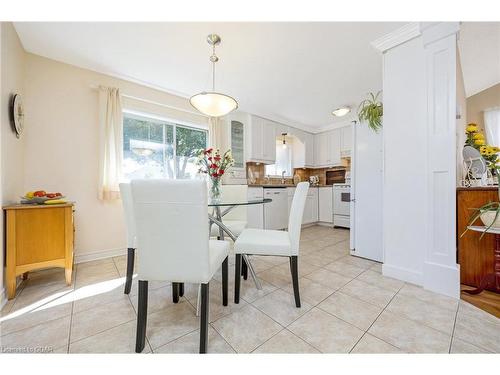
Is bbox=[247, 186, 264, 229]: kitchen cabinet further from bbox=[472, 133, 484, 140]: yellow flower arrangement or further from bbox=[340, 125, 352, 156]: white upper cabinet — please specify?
bbox=[472, 133, 484, 140]: yellow flower arrangement

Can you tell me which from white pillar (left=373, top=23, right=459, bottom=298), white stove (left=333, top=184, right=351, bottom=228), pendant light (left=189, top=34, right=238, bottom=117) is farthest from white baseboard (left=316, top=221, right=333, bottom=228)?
pendant light (left=189, top=34, right=238, bottom=117)

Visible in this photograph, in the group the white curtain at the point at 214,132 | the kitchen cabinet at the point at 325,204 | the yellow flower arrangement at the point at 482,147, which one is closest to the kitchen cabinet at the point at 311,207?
the kitchen cabinet at the point at 325,204

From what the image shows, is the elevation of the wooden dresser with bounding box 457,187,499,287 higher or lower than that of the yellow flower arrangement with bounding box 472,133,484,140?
lower

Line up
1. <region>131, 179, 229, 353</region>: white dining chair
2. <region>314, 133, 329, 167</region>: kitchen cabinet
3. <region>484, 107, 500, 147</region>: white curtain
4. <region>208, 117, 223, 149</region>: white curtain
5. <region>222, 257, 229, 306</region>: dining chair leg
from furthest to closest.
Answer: <region>314, 133, 329, 167</region>: kitchen cabinet
<region>208, 117, 223, 149</region>: white curtain
<region>484, 107, 500, 147</region>: white curtain
<region>222, 257, 229, 306</region>: dining chair leg
<region>131, 179, 229, 353</region>: white dining chair

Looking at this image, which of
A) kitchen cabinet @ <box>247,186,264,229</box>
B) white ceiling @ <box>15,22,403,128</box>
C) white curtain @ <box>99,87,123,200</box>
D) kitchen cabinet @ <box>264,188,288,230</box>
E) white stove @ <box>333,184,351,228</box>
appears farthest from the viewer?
white stove @ <box>333,184,351,228</box>

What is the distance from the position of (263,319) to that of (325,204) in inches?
152

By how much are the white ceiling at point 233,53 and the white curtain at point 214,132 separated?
0.56 metres

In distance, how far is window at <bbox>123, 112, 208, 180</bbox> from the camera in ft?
9.66

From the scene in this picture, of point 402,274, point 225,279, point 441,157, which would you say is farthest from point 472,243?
point 225,279

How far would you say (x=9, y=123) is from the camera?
175cm

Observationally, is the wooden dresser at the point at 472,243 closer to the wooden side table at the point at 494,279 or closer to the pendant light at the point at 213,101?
the wooden side table at the point at 494,279

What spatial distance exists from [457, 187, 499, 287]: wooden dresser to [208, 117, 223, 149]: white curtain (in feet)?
10.2
